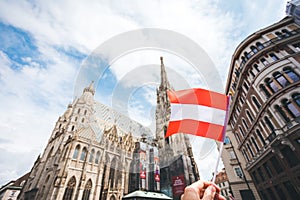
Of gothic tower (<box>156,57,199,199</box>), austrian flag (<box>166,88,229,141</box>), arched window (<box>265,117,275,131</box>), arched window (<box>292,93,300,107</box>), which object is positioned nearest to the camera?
austrian flag (<box>166,88,229,141</box>)

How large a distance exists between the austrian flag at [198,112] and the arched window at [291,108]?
1315 cm

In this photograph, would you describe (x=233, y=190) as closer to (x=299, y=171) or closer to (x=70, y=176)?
(x=299, y=171)

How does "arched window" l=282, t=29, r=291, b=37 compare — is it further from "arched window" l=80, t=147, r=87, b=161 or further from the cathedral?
"arched window" l=80, t=147, r=87, b=161

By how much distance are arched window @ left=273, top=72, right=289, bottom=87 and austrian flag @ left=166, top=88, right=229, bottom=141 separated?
14.2 metres

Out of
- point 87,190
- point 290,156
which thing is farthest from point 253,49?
point 87,190

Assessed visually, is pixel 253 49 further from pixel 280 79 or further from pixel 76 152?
pixel 76 152

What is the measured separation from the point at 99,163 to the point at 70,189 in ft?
21.8

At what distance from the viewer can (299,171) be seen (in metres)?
11.8

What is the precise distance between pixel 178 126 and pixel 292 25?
2290cm

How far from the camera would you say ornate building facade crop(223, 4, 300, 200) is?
13055mm

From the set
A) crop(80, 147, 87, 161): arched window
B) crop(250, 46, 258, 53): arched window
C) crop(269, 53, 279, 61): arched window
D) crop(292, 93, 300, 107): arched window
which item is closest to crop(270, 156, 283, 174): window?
crop(292, 93, 300, 107): arched window

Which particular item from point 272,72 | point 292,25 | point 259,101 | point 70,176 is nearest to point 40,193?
point 70,176

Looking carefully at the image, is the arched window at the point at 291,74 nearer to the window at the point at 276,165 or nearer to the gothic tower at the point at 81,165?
the window at the point at 276,165

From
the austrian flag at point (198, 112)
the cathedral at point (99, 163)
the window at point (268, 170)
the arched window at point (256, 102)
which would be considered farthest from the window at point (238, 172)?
the austrian flag at point (198, 112)
